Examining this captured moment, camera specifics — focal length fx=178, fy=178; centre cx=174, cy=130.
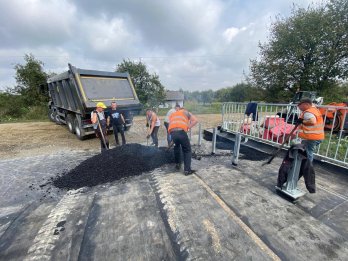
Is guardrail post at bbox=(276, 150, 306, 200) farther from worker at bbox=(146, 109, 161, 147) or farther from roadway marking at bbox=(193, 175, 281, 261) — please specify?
worker at bbox=(146, 109, 161, 147)

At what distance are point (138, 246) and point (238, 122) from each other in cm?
499

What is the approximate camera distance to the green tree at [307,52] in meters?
10.8

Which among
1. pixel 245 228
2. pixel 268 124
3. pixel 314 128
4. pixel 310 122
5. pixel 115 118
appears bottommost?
pixel 245 228

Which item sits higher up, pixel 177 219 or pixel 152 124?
pixel 152 124

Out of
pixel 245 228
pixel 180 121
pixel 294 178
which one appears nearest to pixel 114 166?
pixel 180 121

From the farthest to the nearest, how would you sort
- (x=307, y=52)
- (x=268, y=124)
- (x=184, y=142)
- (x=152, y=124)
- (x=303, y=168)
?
(x=307, y=52) < (x=152, y=124) < (x=268, y=124) < (x=184, y=142) < (x=303, y=168)

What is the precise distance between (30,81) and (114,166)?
1802 cm

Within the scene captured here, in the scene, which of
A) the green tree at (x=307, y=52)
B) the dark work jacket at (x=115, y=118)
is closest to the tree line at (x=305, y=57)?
the green tree at (x=307, y=52)

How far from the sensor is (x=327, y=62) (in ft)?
37.2

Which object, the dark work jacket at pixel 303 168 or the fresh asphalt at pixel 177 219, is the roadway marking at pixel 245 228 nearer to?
the fresh asphalt at pixel 177 219

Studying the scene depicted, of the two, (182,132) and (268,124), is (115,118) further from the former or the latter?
(268,124)

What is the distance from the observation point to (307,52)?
37.6ft

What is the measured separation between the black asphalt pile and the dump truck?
2.64m

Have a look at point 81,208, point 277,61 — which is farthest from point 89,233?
point 277,61
